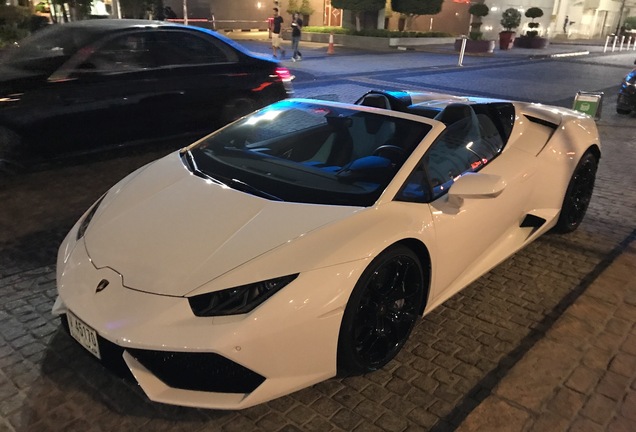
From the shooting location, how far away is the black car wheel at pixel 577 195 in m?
4.24

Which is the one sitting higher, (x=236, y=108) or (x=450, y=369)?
(x=236, y=108)

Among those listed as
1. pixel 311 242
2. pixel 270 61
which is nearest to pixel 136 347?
pixel 311 242

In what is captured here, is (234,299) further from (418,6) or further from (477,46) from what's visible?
(418,6)

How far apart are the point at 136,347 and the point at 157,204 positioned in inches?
37.8

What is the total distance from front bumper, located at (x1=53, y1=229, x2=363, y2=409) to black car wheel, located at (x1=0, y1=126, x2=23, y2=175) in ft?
11.2

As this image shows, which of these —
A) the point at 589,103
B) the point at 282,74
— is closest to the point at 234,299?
the point at 282,74

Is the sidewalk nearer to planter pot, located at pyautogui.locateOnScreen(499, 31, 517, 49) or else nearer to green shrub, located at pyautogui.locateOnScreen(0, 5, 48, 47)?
green shrub, located at pyautogui.locateOnScreen(0, 5, 48, 47)

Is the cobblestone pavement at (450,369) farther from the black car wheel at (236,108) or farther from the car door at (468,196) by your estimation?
the black car wheel at (236,108)

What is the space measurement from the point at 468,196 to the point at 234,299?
1.43 metres

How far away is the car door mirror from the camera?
2.86 metres

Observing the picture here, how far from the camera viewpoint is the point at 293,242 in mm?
2422

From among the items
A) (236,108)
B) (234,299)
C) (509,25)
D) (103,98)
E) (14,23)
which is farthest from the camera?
(509,25)

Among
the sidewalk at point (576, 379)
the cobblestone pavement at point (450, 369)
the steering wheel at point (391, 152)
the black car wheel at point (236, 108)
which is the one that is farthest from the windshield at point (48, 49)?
the sidewalk at point (576, 379)

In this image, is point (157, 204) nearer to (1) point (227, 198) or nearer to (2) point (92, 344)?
(1) point (227, 198)
